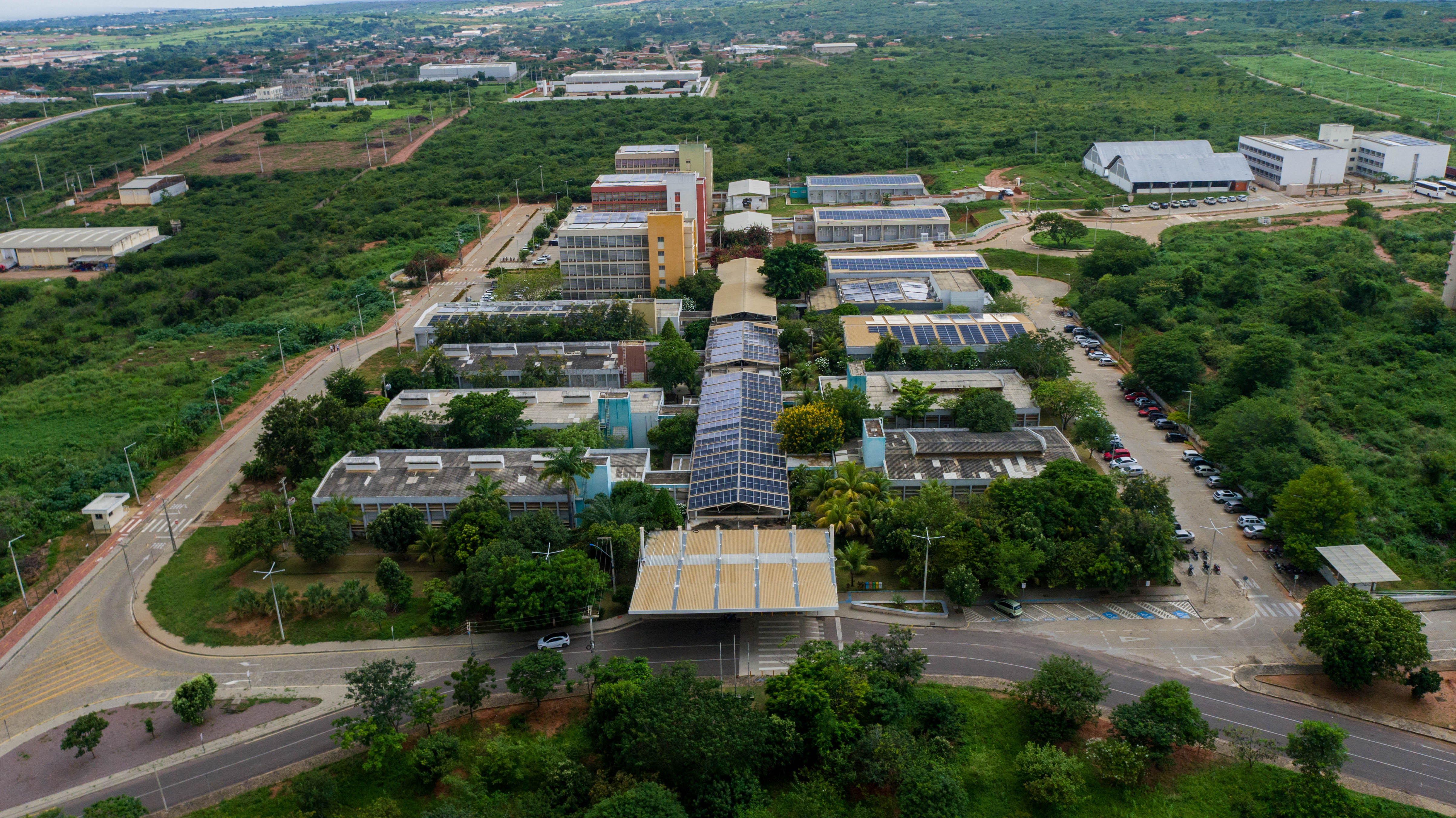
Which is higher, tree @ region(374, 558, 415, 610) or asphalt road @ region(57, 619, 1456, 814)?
tree @ region(374, 558, 415, 610)

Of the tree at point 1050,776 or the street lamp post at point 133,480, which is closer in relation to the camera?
the tree at point 1050,776

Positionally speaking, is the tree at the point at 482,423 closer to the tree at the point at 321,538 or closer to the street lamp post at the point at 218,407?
the tree at the point at 321,538

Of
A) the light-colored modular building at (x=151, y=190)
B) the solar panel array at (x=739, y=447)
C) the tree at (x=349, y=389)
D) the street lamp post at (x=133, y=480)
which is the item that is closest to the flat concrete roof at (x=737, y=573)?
the solar panel array at (x=739, y=447)

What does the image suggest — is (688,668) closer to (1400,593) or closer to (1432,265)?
(1400,593)

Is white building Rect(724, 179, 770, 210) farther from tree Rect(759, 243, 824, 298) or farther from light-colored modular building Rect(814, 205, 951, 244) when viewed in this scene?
tree Rect(759, 243, 824, 298)

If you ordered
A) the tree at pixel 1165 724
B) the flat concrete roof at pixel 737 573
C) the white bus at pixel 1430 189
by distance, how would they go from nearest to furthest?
the tree at pixel 1165 724
the flat concrete roof at pixel 737 573
the white bus at pixel 1430 189

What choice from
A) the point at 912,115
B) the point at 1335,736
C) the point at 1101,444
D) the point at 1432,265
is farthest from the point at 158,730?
the point at 912,115

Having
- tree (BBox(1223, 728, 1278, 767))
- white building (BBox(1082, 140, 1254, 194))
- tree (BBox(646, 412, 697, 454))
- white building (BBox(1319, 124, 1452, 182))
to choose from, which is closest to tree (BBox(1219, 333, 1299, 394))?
tree (BBox(1223, 728, 1278, 767))
